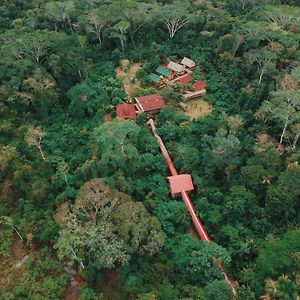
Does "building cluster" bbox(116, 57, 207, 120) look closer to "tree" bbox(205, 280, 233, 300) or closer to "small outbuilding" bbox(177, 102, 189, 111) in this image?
"small outbuilding" bbox(177, 102, 189, 111)

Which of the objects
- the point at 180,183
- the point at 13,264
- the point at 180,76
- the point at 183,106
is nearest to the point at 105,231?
the point at 13,264

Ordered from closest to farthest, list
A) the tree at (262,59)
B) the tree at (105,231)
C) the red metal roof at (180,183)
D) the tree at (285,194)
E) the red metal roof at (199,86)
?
the tree at (105,231), the tree at (285,194), the red metal roof at (180,183), the tree at (262,59), the red metal roof at (199,86)

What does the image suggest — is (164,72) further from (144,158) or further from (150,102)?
(144,158)

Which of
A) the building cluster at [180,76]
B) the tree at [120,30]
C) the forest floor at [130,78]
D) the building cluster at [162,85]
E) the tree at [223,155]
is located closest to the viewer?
the tree at [223,155]

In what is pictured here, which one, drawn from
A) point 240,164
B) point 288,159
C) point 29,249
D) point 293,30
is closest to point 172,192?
point 240,164

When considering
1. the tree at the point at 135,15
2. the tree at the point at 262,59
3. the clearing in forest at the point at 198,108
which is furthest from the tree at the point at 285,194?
the tree at the point at 135,15

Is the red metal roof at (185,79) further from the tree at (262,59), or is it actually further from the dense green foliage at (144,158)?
the tree at (262,59)
